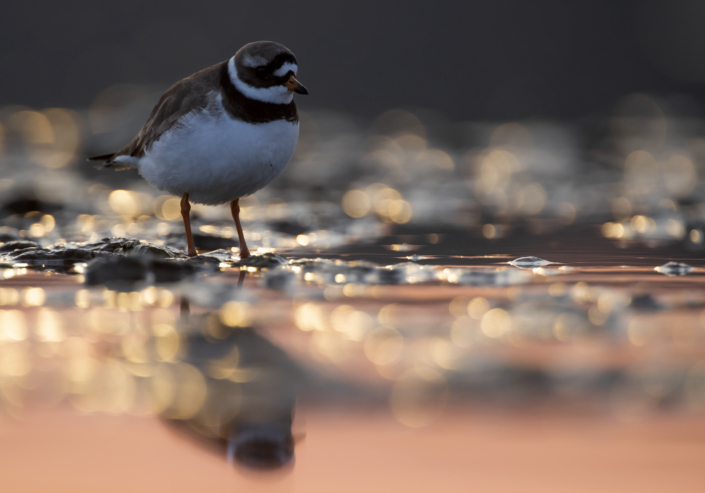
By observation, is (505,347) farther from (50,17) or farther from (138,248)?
(50,17)

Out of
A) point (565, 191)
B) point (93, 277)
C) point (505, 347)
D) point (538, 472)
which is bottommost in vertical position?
point (538, 472)

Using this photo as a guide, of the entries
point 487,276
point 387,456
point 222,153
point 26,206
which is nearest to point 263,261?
point 222,153

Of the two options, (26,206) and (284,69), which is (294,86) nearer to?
(284,69)

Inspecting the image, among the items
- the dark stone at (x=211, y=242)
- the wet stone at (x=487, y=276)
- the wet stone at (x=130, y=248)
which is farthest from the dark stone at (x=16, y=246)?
the wet stone at (x=487, y=276)

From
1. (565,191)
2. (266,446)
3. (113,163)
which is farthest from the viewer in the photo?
(565,191)

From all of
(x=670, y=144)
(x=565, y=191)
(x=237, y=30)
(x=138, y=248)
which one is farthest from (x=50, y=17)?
(x=138, y=248)

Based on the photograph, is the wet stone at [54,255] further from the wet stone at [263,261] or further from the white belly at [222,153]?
the wet stone at [263,261]
